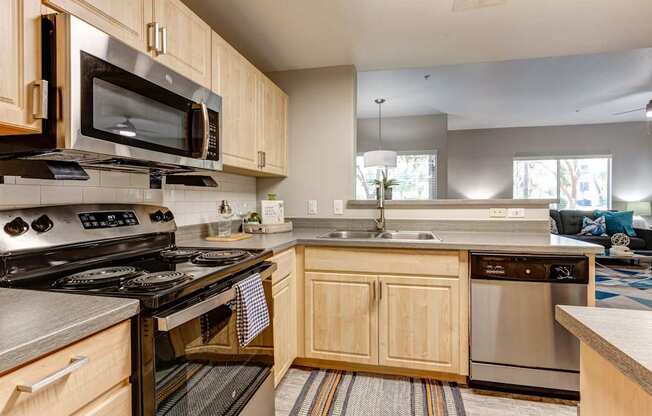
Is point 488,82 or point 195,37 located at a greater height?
point 488,82

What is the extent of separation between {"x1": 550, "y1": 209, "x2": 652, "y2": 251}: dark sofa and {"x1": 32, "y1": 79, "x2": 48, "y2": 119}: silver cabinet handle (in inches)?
259

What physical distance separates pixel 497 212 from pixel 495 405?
4.17 ft

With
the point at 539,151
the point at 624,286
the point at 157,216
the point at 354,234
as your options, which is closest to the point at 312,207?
the point at 354,234

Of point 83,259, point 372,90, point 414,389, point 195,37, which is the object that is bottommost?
point 414,389

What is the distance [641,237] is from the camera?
5.45 metres

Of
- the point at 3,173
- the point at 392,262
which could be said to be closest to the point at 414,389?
the point at 392,262

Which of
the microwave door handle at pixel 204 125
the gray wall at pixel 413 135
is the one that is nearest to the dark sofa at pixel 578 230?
the gray wall at pixel 413 135

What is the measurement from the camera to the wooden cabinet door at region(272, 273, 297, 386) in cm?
190

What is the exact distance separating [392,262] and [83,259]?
1502mm

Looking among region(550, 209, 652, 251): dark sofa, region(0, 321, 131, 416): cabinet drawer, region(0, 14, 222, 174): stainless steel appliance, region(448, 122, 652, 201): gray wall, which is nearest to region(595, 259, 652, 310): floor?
region(550, 209, 652, 251): dark sofa

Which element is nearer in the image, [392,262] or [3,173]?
[3,173]

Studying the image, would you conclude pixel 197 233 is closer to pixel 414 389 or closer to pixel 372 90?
pixel 414 389

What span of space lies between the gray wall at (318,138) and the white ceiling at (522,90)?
124 centimetres

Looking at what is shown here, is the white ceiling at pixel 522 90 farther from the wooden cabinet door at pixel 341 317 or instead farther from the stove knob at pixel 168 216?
the stove knob at pixel 168 216
